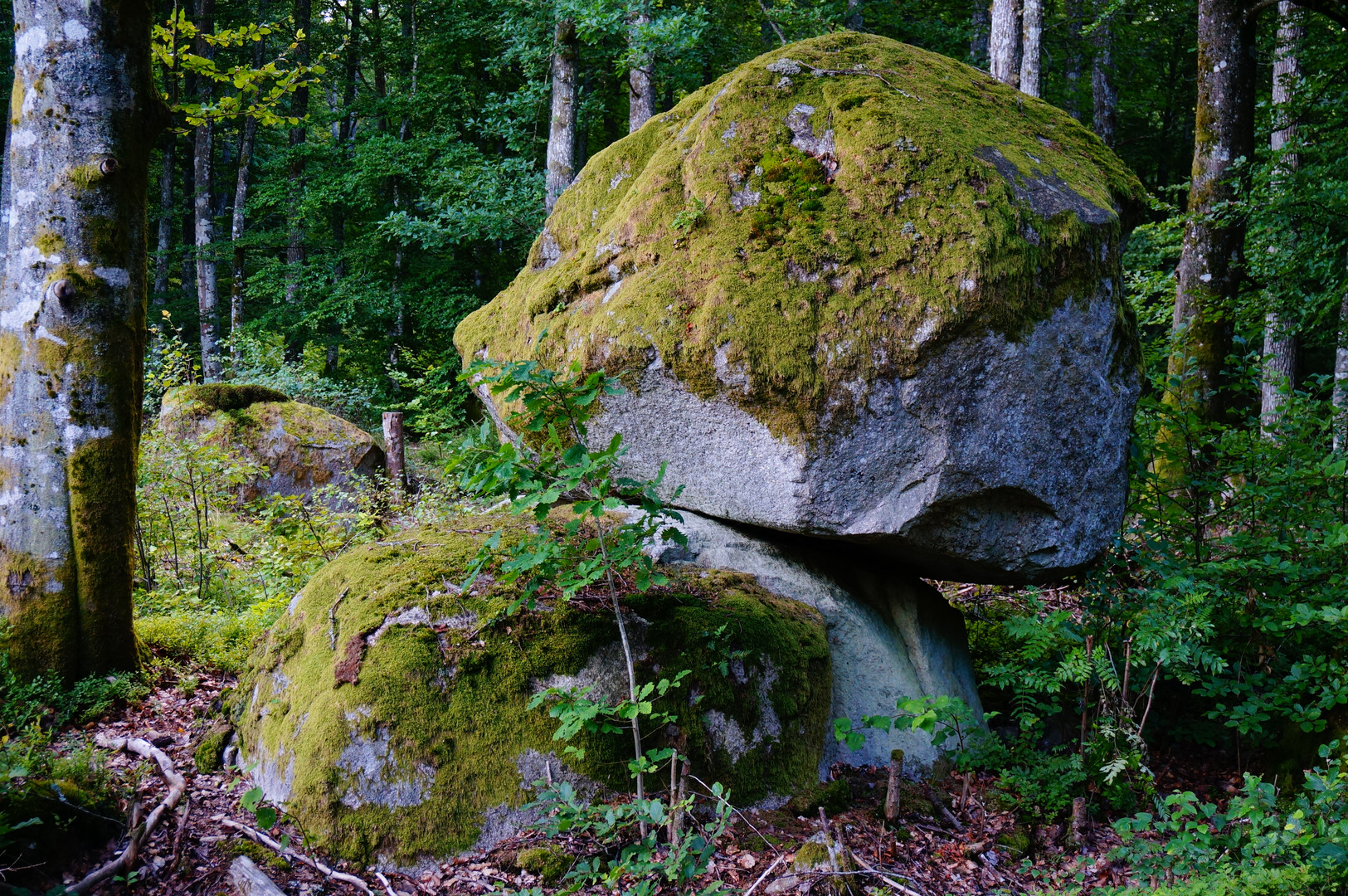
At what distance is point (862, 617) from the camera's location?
430cm

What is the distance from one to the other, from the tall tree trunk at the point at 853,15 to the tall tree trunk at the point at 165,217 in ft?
50.3

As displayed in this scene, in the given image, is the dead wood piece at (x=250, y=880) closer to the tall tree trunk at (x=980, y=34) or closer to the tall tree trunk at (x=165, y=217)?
the tall tree trunk at (x=980, y=34)

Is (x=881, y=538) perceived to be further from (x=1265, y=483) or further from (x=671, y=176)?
(x=1265, y=483)

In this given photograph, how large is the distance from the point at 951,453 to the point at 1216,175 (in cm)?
560

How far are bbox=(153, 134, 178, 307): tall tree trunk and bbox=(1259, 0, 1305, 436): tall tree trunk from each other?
2056 centimetres

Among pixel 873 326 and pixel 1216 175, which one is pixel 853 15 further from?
pixel 873 326

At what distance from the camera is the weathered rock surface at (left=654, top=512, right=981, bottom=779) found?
4023mm

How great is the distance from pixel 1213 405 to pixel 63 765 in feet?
28.3

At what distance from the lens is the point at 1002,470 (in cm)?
378

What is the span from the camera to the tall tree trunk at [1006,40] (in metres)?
7.77

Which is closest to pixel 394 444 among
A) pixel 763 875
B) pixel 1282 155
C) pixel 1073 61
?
pixel 763 875

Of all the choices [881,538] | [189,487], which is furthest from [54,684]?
[881,538]

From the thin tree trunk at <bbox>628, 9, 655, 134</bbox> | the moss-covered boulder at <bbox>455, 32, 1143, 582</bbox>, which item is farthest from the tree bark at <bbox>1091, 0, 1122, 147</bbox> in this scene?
the moss-covered boulder at <bbox>455, 32, 1143, 582</bbox>

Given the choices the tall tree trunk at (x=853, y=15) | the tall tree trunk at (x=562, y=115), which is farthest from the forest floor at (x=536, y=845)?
the tall tree trunk at (x=853, y=15)
